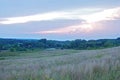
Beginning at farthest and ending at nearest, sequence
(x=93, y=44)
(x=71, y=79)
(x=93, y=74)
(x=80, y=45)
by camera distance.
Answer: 1. (x=80, y=45)
2. (x=93, y=44)
3. (x=93, y=74)
4. (x=71, y=79)

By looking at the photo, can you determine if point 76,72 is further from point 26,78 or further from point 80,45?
point 80,45

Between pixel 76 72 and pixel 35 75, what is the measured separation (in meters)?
0.97

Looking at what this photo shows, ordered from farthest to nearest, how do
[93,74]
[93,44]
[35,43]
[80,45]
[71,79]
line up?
[35,43], [80,45], [93,44], [93,74], [71,79]

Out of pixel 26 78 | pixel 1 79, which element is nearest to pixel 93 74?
pixel 26 78

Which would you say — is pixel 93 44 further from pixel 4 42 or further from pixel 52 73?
pixel 52 73

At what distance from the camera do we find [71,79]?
7.83 m

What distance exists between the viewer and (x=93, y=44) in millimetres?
91250

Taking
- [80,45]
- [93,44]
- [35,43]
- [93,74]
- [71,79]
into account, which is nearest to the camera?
[71,79]

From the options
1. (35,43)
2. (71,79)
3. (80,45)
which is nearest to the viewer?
(71,79)

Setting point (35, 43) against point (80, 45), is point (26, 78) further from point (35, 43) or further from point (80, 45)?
point (35, 43)

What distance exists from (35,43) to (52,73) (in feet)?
332

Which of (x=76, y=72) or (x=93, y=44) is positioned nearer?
(x=76, y=72)

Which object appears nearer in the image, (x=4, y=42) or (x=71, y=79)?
(x=71, y=79)

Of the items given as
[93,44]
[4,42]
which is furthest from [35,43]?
[93,44]
